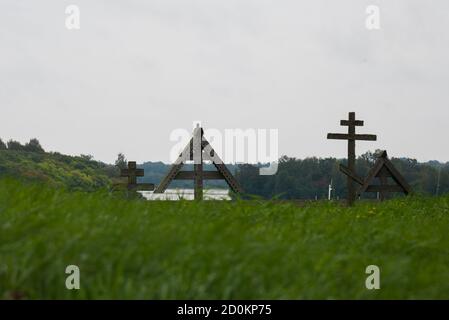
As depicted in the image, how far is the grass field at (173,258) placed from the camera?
4.41 meters

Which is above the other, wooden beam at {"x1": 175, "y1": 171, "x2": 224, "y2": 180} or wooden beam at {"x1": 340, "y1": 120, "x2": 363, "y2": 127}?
wooden beam at {"x1": 340, "y1": 120, "x2": 363, "y2": 127}

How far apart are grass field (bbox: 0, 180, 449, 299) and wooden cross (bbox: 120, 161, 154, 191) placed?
36.2 feet

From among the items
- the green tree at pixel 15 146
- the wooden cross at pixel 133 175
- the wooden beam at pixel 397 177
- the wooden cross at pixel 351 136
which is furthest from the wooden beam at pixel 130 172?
the green tree at pixel 15 146

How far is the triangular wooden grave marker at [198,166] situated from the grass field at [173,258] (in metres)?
10.6

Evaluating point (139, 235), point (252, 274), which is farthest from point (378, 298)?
point (139, 235)

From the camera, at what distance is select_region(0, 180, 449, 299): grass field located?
14.5 feet

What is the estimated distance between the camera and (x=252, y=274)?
4777 mm

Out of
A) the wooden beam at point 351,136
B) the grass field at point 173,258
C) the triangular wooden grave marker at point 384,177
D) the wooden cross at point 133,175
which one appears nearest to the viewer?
the grass field at point 173,258

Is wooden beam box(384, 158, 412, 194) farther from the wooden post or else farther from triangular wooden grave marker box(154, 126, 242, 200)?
the wooden post

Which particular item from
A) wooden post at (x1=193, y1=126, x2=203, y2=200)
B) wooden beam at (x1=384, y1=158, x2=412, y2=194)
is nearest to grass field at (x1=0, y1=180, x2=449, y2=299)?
wooden post at (x1=193, y1=126, x2=203, y2=200)

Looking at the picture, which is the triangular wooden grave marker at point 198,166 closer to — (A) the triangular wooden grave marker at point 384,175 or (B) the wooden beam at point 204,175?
(B) the wooden beam at point 204,175

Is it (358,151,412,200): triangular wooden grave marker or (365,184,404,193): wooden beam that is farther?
(358,151,412,200): triangular wooden grave marker
